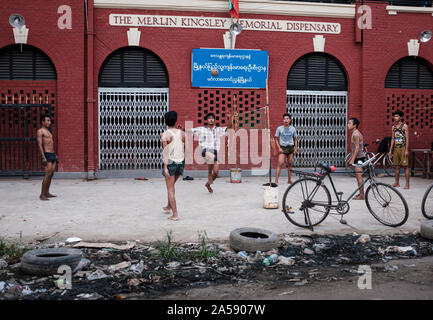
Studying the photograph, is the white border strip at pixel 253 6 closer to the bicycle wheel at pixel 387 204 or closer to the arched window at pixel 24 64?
the arched window at pixel 24 64

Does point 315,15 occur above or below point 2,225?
above

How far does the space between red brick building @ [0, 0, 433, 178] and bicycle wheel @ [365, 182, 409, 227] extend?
7.49 meters

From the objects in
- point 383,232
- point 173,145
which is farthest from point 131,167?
point 383,232

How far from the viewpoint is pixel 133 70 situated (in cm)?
1348

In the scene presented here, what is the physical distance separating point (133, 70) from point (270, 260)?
10395 millimetres

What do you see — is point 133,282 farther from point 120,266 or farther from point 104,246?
point 104,246

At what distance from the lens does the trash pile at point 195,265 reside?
3930 millimetres

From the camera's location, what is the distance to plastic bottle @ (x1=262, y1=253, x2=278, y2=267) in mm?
4738

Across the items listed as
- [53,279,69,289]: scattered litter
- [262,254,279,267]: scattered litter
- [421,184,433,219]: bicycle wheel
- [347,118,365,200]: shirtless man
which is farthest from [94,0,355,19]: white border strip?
[53,279,69,289]: scattered litter

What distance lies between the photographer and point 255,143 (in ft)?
45.5

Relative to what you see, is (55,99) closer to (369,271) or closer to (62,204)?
(62,204)

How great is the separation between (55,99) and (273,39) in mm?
7971

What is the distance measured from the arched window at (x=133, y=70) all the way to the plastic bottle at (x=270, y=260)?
9.87 m

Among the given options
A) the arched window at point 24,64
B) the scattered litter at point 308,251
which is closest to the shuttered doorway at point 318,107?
the arched window at point 24,64
